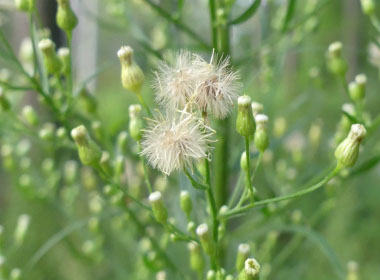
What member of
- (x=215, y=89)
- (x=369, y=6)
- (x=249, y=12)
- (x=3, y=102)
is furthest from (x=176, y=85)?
(x=369, y=6)

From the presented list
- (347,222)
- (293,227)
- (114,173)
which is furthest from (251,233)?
(347,222)

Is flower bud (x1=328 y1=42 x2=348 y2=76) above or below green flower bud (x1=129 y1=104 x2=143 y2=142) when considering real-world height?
above

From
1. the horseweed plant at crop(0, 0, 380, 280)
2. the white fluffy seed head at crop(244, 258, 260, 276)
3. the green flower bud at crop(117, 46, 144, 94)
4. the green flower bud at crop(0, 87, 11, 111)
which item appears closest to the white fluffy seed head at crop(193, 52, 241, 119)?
the horseweed plant at crop(0, 0, 380, 280)

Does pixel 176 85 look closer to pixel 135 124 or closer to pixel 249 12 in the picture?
pixel 135 124

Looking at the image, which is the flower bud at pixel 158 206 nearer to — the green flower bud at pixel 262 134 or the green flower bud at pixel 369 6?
the green flower bud at pixel 262 134

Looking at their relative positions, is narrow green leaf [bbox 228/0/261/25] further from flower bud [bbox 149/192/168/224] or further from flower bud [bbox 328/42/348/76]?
flower bud [bbox 149/192/168/224]

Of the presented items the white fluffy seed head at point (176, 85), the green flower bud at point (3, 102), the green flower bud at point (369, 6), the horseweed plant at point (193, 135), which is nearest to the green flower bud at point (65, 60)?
the horseweed plant at point (193, 135)

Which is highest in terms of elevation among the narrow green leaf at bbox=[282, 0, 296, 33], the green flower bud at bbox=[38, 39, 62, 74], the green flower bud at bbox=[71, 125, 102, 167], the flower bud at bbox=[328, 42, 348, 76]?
the narrow green leaf at bbox=[282, 0, 296, 33]
